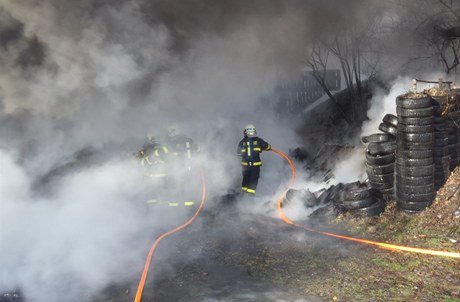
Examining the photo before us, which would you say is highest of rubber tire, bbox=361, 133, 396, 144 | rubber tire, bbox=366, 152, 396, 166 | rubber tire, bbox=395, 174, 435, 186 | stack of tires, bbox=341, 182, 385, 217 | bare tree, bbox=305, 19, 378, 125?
Answer: bare tree, bbox=305, 19, 378, 125

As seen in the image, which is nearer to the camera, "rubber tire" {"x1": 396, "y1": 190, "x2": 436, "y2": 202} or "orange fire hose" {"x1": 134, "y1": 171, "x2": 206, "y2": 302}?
"orange fire hose" {"x1": 134, "y1": 171, "x2": 206, "y2": 302}

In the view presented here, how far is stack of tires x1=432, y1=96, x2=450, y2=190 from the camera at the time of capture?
688 cm

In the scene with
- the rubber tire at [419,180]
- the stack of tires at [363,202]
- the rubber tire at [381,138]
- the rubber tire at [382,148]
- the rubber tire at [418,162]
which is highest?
the rubber tire at [381,138]

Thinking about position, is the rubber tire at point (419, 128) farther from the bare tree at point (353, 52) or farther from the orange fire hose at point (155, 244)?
the bare tree at point (353, 52)

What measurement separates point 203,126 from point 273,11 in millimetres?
3628

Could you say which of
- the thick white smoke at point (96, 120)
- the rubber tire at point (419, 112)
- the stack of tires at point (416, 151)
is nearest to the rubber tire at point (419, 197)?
the stack of tires at point (416, 151)

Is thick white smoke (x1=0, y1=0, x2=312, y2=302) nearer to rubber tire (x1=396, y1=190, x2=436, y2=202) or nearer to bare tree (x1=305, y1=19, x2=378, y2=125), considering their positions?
bare tree (x1=305, y1=19, x2=378, y2=125)

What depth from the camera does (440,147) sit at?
6949 millimetres

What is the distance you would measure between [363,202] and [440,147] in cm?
172

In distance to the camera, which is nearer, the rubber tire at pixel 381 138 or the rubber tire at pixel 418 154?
the rubber tire at pixel 418 154

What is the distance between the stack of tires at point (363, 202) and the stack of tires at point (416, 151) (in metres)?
0.44

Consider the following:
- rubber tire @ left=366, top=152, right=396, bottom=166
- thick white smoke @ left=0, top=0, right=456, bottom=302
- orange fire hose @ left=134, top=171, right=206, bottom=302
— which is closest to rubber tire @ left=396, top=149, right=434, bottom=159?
rubber tire @ left=366, top=152, right=396, bottom=166

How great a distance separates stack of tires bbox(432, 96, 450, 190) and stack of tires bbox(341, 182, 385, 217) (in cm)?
109

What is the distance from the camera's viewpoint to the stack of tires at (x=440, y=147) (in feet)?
22.6
